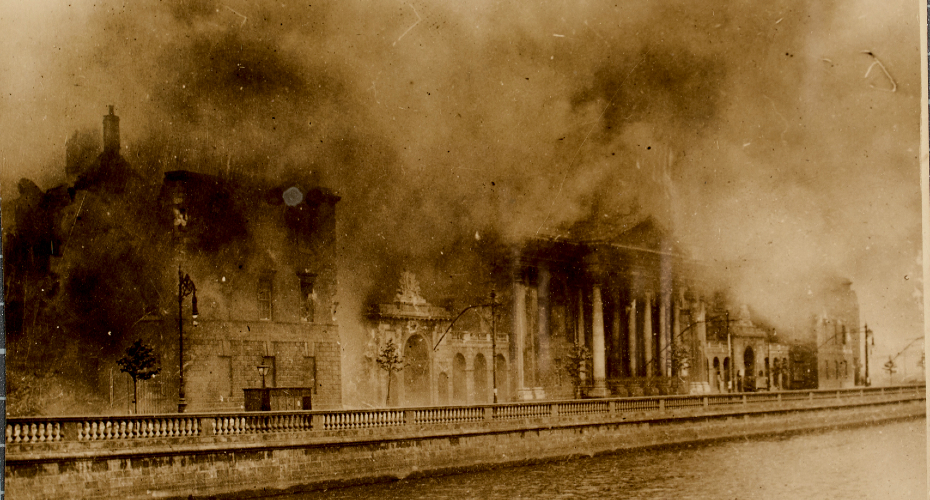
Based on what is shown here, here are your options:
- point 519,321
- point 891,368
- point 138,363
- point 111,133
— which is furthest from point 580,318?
point 111,133

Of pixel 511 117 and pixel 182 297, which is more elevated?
pixel 511 117

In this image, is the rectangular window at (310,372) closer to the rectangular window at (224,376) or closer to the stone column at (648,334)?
the rectangular window at (224,376)

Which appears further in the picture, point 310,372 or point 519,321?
point 519,321

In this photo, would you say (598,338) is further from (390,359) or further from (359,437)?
(359,437)

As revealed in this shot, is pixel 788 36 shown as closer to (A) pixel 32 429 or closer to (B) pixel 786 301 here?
(B) pixel 786 301

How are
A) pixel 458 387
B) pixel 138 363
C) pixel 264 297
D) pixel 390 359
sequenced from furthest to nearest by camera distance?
1. pixel 458 387
2. pixel 390 359
3. pixel 264 297
4. pixel 138 363

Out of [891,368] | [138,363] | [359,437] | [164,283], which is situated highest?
[164,283]

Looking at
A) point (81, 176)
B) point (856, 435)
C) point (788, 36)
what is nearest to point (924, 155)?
point (788, 36)
